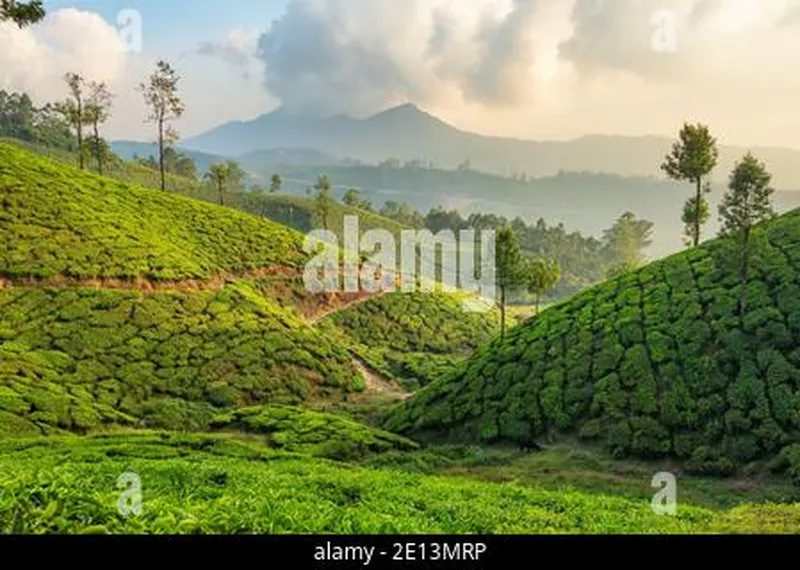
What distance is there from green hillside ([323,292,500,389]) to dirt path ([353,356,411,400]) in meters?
0.87

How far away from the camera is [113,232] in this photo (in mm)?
63219

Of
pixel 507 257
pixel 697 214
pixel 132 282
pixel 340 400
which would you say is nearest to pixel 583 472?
pixel 507 257

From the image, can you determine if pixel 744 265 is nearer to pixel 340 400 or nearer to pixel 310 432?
pixel 310 432

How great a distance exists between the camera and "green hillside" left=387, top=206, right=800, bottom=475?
31.2 meters

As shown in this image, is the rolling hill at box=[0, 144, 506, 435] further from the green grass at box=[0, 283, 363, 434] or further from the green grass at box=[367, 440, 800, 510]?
the green grass at box=[367, 440, 800, 510]

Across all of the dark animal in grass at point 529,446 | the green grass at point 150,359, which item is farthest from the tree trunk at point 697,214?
the green grass at point 150,359

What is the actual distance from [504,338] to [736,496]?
2338 cm

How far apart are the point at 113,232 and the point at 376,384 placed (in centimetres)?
3007

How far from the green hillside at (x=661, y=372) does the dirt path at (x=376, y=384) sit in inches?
459

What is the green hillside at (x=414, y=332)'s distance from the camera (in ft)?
218

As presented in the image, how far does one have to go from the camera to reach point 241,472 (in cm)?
1888
